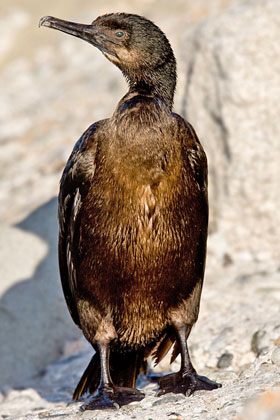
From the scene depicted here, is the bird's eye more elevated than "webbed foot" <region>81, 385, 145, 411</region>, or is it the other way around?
the bird's eye

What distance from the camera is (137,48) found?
501cm

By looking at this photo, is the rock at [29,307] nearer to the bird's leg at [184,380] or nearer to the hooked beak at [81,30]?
the bird's leg at [184,380]

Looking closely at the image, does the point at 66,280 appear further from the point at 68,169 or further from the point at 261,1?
the point at 261,1

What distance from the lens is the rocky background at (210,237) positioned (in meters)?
5.40

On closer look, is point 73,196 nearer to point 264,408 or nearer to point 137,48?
point 137,48

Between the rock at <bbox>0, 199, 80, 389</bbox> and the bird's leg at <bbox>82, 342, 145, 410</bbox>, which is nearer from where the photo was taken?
the bird's leg at <bbox>82, 342, 145, 410</bbox>

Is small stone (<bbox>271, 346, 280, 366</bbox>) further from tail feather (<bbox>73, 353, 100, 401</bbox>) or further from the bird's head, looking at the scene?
the bird's head

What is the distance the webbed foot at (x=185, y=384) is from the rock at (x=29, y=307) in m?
1.65

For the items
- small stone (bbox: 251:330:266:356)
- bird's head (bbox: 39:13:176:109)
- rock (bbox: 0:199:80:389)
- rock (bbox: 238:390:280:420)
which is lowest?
rock (bbox: 238:390:280:420)

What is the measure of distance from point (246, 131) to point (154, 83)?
107 inches

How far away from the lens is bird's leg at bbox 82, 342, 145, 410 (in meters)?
4.86

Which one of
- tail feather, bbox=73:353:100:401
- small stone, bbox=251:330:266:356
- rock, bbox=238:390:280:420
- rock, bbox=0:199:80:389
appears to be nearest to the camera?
rock, bbox=238:390:280:420

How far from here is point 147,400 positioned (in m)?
4.95

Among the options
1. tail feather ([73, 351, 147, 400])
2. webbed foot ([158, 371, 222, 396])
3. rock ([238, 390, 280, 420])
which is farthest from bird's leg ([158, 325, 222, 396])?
rock ([238, 390, 280, 420])
